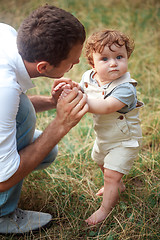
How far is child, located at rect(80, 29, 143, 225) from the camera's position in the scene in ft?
6.58

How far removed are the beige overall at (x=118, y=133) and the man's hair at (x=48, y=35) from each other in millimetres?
373

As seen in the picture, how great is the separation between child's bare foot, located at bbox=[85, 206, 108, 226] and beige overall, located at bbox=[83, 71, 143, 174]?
0.34m

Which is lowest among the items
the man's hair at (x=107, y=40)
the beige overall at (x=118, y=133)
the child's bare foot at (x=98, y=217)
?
the child's bare foot at (x=98, y=217)

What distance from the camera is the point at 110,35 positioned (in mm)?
2018

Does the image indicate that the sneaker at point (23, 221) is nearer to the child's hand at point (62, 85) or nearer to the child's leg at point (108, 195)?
the child's leg at point (108, 195)

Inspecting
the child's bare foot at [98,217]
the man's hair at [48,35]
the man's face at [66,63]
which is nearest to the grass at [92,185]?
the child's bare foot at [98,217]

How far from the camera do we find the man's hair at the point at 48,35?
6.08 ft

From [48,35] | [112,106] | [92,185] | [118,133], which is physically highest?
[48,35]

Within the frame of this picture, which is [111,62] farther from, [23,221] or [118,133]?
[23,221]

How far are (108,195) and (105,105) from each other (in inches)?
26.4

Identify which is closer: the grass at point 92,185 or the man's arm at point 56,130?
the man's arm at point 56,130

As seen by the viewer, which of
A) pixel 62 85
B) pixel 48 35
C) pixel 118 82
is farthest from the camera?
pixel 62 85

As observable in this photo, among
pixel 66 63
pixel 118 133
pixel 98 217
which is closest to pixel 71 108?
pixel 66 63

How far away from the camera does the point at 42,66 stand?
6.37 feet
